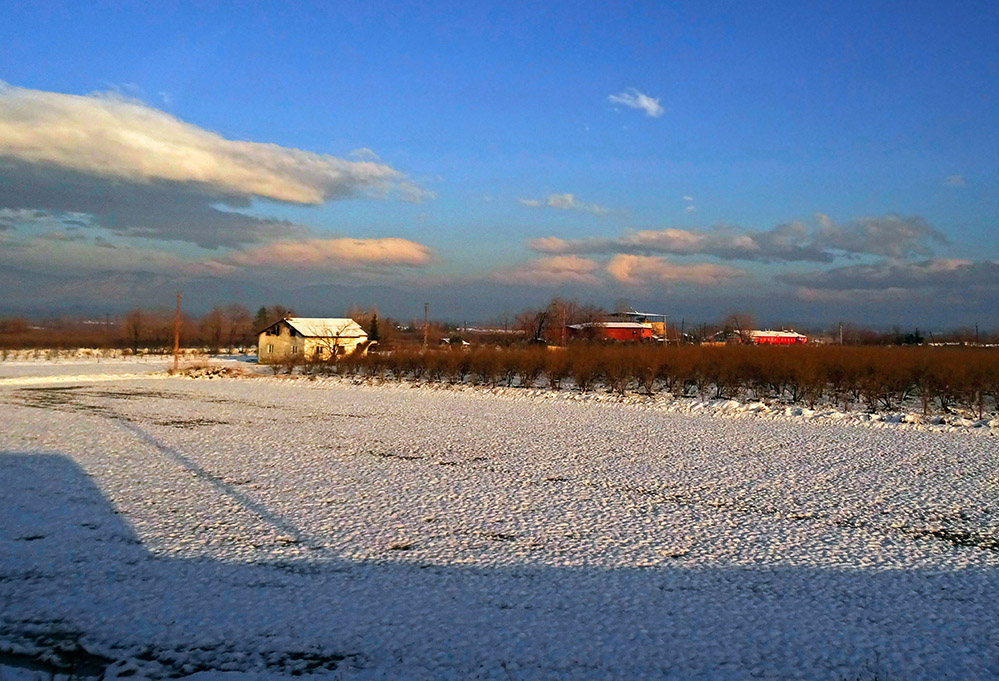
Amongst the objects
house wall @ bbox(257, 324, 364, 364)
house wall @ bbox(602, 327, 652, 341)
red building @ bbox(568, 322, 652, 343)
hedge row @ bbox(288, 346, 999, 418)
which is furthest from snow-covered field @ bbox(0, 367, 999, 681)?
house wall @ bbox(602, 327, 652, 341)

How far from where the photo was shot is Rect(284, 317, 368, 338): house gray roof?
5737cm

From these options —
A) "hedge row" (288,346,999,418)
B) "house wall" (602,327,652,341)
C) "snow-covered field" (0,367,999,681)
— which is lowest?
"snow-covered field" (0,367,999,681)

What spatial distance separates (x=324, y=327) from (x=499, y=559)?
54.5 m

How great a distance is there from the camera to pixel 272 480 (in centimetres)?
1115

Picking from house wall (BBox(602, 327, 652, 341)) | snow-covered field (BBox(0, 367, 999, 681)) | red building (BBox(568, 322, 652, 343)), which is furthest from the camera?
house wall (BBox(602, 327, 652, 341))

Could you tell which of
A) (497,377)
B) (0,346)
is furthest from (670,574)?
(0,346)

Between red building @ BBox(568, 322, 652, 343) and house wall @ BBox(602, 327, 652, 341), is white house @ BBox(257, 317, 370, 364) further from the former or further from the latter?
house wall @ BBox(602, 327, 652, 341)

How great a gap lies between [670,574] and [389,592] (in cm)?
263

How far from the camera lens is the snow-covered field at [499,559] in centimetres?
503

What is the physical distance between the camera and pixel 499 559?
23.6 feet

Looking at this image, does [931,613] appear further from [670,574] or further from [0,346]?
[0,346]

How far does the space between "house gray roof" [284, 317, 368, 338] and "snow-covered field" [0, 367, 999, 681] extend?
4250cm

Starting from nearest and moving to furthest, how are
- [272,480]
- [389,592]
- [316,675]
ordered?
1. [316,675]
2. [389,592]
3. [272,480]

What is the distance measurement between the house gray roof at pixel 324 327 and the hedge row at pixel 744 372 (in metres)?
19.9
